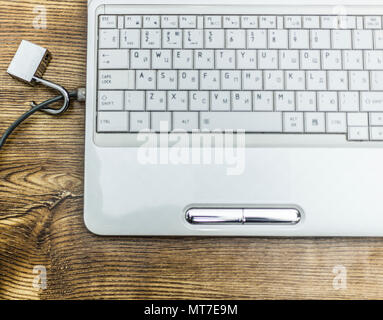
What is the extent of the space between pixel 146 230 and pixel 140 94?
18 cm

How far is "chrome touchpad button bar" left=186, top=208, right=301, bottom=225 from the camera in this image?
0.45m

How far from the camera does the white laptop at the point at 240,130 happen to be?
1.47 ft

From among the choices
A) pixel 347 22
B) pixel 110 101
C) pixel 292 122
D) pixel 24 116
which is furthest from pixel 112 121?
pixel 347 22

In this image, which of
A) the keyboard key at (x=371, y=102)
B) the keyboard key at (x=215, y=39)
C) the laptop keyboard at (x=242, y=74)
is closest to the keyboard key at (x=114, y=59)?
the laptop keyboard at (x=242, y=74)

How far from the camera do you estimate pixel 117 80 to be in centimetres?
45

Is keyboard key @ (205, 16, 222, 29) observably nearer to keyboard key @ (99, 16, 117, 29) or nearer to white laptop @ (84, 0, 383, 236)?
white laptop @ (84, 0, 383, 236)

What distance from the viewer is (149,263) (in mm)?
479

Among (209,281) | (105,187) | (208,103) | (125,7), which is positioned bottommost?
(209,281)

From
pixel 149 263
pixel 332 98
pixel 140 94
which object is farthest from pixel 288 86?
pixel 149 263

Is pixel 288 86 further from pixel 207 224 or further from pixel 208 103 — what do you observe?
pixel 207 224

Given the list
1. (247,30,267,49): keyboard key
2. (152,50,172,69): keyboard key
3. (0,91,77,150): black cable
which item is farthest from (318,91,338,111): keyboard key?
(0,91,77,150): black cable

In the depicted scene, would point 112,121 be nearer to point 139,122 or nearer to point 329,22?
point 139,122

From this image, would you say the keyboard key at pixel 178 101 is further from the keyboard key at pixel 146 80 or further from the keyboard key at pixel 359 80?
the keyboard key at pixel 359 80

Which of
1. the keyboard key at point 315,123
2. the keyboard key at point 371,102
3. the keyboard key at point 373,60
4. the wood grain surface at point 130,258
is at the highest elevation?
the keyboard key at point 373,60
